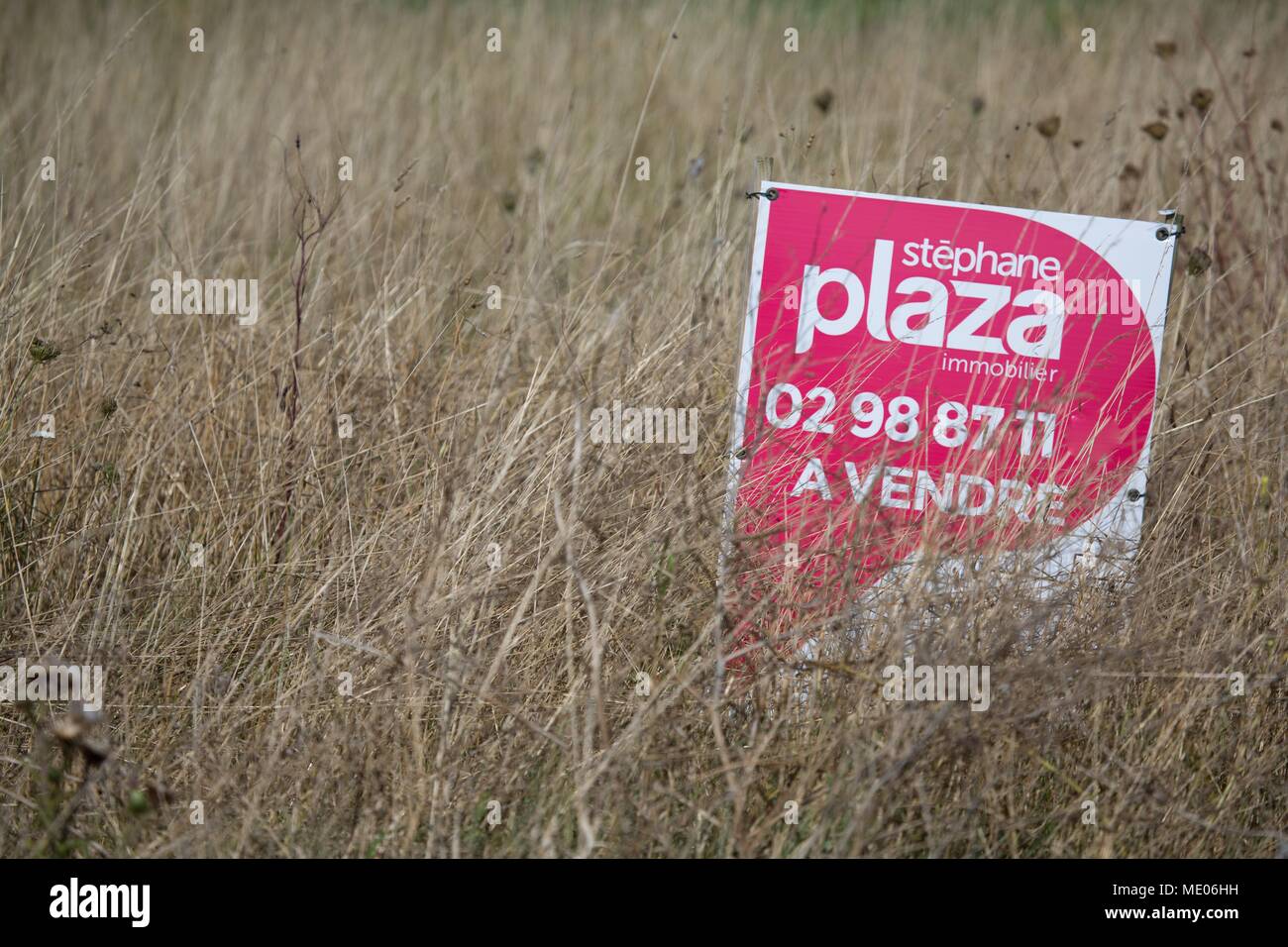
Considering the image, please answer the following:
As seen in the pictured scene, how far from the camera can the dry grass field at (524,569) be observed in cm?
199

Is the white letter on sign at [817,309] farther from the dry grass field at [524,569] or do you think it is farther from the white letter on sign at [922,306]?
the dry grass field at [524,569]

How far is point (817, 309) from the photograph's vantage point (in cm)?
238

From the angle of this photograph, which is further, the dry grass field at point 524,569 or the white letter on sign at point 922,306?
the white letter on sign at point 922,306

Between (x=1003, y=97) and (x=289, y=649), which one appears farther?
(x=1003, y=97)

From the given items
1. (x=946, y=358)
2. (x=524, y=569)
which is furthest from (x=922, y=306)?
(x=524, y=569)

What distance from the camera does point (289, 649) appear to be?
2.37 metres

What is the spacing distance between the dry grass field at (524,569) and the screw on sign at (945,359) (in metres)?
0.22

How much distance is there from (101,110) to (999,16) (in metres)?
5.09

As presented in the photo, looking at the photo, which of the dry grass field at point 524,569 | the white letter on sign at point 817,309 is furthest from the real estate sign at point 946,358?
the dry grass field at point 524,569

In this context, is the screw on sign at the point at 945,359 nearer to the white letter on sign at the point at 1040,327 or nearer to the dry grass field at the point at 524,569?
the white letter on sign at the point at 1040,327

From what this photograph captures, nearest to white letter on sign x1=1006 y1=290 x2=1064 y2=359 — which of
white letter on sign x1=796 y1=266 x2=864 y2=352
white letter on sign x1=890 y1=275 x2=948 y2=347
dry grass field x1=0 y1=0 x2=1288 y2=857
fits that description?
white letter on sign x1=890 y1=275 x2=948 y2=347
